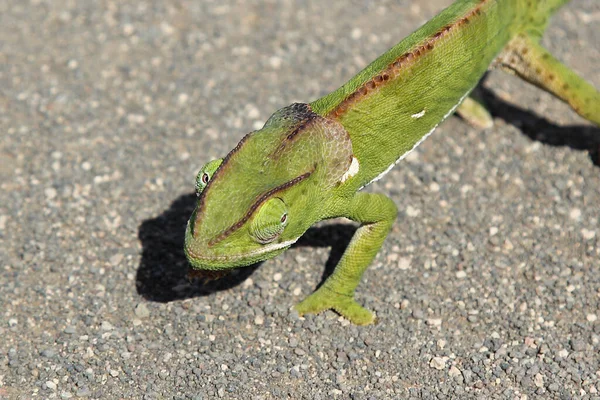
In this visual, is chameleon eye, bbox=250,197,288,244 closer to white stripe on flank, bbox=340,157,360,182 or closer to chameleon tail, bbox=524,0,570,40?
white stripe on flank, bbox=340,157,360,182

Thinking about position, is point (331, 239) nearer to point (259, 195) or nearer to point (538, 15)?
point (259, 195)

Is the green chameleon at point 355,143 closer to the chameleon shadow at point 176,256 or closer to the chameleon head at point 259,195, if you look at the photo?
the chameleon head at point 259,195

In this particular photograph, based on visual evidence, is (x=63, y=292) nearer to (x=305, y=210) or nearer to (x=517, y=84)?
(x=305, y=210)

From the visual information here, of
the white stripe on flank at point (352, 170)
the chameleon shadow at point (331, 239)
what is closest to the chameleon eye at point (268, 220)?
the white stripe on flank at point (352, 170)

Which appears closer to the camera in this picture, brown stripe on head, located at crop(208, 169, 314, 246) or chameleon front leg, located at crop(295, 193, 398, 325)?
brown stripe on head, located at crop(208, 169, 314, 246)

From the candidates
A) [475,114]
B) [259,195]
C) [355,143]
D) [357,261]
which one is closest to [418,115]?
[355,143]

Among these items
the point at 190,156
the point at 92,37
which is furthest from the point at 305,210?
the point at 92,37

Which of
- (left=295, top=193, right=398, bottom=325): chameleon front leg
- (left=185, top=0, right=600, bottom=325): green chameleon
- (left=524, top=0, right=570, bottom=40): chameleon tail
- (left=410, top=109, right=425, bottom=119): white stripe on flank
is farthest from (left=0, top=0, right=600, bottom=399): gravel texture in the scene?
(left=410, top=109, right=425, bottom=119): white stripe on flank
